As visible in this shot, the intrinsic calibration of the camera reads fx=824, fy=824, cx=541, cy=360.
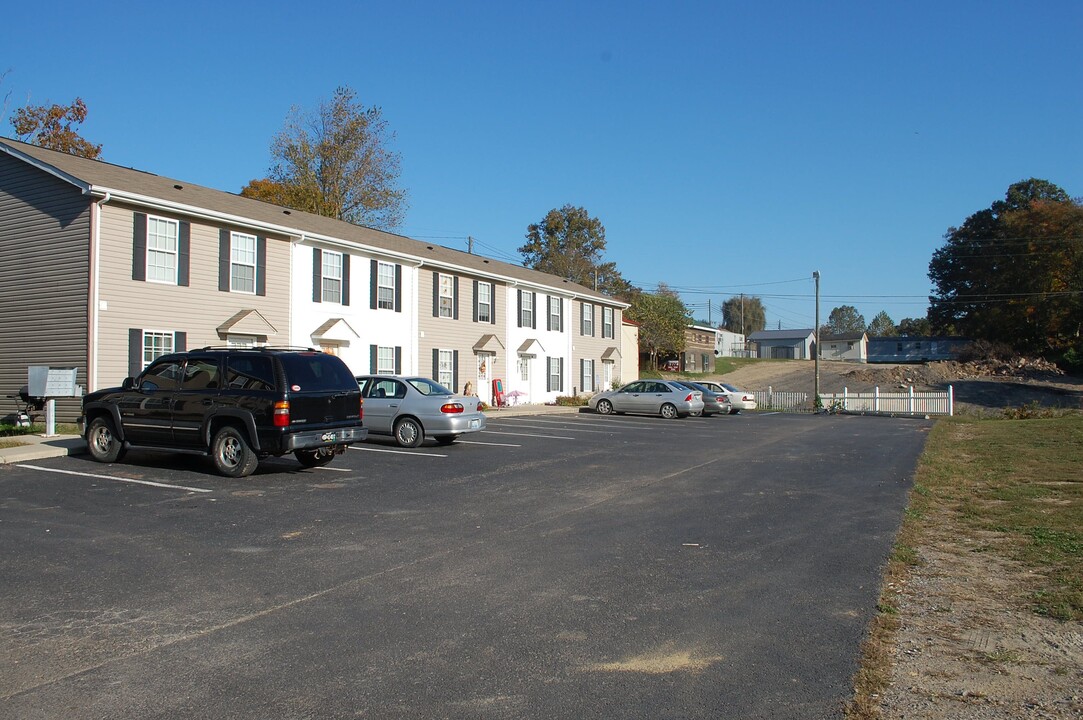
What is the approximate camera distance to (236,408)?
1214 cm

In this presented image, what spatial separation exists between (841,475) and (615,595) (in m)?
8.48

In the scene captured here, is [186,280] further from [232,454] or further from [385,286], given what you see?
[232,454]

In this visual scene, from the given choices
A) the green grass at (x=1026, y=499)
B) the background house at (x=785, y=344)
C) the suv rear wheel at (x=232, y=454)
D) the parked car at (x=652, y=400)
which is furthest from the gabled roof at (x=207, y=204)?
A: the background house at (x=785, y=344)

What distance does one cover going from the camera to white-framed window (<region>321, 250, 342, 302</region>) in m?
24.9

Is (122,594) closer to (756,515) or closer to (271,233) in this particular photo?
(756,515)

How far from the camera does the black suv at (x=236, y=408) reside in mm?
12078

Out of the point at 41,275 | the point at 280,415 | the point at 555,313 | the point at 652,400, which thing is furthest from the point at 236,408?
the point at 555,313

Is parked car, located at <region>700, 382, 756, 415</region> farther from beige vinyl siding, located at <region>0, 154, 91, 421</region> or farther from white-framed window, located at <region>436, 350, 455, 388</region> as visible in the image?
beige vinyl siding, located at <region>0, 154, 91, 421</region>

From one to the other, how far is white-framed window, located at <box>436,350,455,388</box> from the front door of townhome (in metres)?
1.61

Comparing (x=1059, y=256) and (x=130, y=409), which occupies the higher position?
(x=1059, y=256)

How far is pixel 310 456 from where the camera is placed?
13633 mm

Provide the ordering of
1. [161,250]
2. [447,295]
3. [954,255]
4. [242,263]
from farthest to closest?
[954,255] → [447,295] → [242,263] → [161,250]

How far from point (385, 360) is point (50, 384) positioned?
12.0m

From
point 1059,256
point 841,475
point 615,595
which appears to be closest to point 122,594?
point 615,595
